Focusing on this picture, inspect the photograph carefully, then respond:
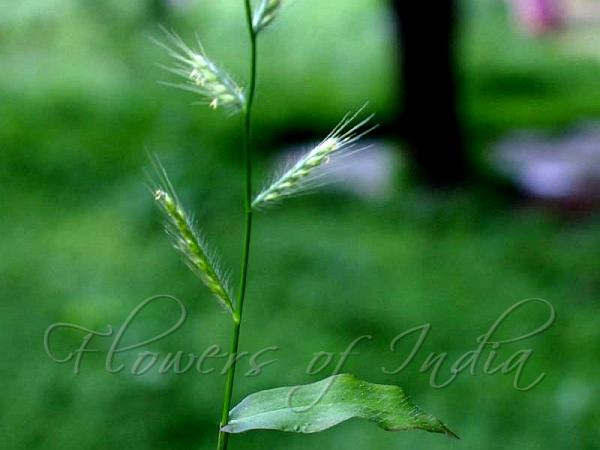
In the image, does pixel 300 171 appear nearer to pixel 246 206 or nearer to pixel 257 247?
pixel 246 206

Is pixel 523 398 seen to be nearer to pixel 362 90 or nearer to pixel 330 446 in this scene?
pixel 330 446

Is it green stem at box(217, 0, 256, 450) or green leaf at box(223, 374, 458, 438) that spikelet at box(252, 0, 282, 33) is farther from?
green leaf at box(223, 374, 458, 438)

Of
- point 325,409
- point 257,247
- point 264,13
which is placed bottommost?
point 257,247

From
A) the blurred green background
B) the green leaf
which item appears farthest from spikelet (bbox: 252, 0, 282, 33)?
the blurred green background

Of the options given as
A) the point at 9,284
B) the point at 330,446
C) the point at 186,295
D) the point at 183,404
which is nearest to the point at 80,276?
the point at 9,284

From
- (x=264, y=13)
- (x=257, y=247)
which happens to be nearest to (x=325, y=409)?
(x=264, y=13)

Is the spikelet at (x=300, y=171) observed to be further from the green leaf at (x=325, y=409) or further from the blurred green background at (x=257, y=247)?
the blurred green background at (x=257, y=247)
